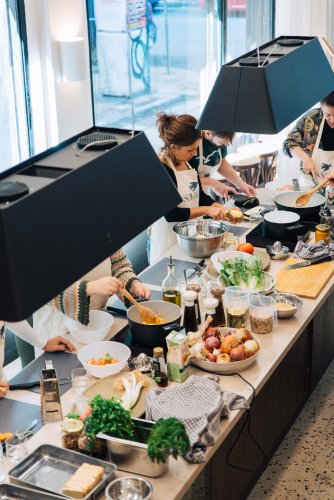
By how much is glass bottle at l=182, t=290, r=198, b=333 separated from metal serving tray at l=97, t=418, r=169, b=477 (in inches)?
34.5

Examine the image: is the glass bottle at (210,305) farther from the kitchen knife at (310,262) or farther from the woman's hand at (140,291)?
the kitchen knife at (310,262)

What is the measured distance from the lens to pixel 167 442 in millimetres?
2729

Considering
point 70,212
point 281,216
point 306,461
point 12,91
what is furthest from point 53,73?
point 70,212

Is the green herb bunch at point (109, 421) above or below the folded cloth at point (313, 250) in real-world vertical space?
above

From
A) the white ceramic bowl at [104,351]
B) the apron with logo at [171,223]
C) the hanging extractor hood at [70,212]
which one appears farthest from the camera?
the apron with logo at [171,223]

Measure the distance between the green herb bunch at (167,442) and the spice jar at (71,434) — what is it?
319 mm

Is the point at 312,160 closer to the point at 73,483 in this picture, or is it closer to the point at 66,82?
the point at 66,82

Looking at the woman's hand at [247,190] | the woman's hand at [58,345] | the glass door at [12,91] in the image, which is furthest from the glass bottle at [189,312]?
the glass door at [12,91]

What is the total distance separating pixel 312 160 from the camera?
5.75m

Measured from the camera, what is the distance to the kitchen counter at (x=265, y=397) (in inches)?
120

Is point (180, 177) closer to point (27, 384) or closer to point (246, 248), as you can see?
point (246, 248)

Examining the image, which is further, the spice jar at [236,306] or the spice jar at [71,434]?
the spice jar at [236,306]

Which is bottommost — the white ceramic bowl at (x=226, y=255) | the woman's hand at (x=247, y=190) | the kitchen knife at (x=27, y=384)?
the kitchen knife at (x=27, y=384)

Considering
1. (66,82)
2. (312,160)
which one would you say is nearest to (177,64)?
(66,82)
